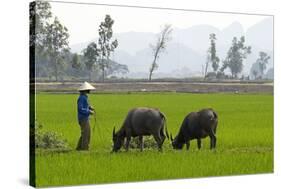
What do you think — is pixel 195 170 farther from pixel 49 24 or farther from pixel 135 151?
pixel 49 24

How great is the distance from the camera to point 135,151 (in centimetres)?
1365

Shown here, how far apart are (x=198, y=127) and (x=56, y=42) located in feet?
→ 9.68

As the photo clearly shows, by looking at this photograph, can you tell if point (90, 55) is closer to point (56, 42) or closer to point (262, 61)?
point (56, 42)

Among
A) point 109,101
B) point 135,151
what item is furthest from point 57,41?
point 135,151

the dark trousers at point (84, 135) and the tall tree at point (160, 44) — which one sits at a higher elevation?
the tall tree at point (160, 44)

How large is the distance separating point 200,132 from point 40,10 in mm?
3593

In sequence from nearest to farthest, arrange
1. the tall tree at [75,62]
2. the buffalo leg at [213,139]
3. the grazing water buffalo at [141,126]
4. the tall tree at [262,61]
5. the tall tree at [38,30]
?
the tall tree at [38,30], the tall tree at [75,62], the grazing water buffalo at [141,126], the buffalo leg at [213,139], the tall tree at [262,61]

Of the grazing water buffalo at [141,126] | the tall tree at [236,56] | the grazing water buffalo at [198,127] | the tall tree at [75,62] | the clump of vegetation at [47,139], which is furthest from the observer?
the tall tree at [236,56]

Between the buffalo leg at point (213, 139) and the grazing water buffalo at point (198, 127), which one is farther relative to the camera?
the buffalo leg at point (213, 139)

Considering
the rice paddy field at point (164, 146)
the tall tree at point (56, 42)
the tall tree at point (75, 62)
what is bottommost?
the rice paddy field at point (164, 146)

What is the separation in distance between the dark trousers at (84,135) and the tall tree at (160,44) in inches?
56.1

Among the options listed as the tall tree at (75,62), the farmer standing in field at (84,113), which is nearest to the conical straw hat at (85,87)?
the farmer standing in field at (84,113)

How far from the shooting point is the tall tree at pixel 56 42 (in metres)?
12.8

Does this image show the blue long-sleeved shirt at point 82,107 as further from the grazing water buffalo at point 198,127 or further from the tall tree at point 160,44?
the grazing water buffalo at point 198,127
